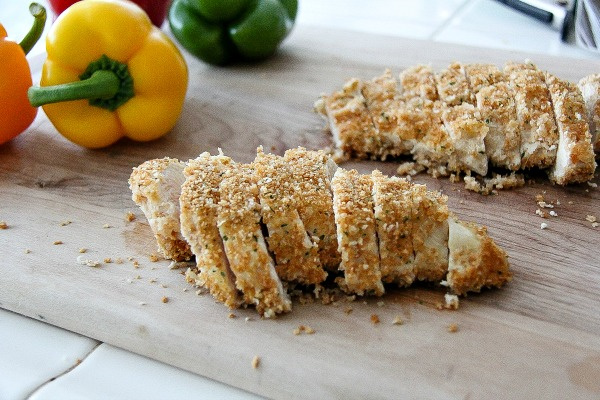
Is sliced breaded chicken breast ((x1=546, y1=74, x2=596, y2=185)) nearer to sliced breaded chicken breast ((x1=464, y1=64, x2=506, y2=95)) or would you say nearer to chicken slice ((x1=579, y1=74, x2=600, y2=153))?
chicken slice ((x1=579, y1=74, x2=600, y2=153))

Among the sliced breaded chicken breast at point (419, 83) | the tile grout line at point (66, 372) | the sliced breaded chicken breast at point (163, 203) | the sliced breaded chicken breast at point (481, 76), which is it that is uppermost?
the sliced breaded chicken breast at point (481, 76)

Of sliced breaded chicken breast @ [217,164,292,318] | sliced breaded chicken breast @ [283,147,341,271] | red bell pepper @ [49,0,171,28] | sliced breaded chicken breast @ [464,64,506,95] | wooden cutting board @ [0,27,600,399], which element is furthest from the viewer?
red bell pepper @ [49,0,171,28]

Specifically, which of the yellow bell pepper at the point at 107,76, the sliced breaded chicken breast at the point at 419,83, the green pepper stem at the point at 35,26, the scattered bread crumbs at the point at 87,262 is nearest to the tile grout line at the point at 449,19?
the sliced breaded chicken breast at the point at 419,83

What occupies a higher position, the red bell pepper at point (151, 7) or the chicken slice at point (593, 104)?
the chicken slice at point (593, 104)

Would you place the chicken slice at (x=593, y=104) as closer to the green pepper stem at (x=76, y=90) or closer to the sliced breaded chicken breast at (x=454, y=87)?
the sliced breaded chicken breast at (x=454, y=87)

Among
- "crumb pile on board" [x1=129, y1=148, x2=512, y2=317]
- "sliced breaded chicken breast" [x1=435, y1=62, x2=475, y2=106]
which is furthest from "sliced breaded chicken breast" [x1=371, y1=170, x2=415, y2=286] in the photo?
"sliced breaded chicken breast" [x1=435, y1=62, x2=475, y2=106]

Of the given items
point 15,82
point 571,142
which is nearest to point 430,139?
point 571,142
